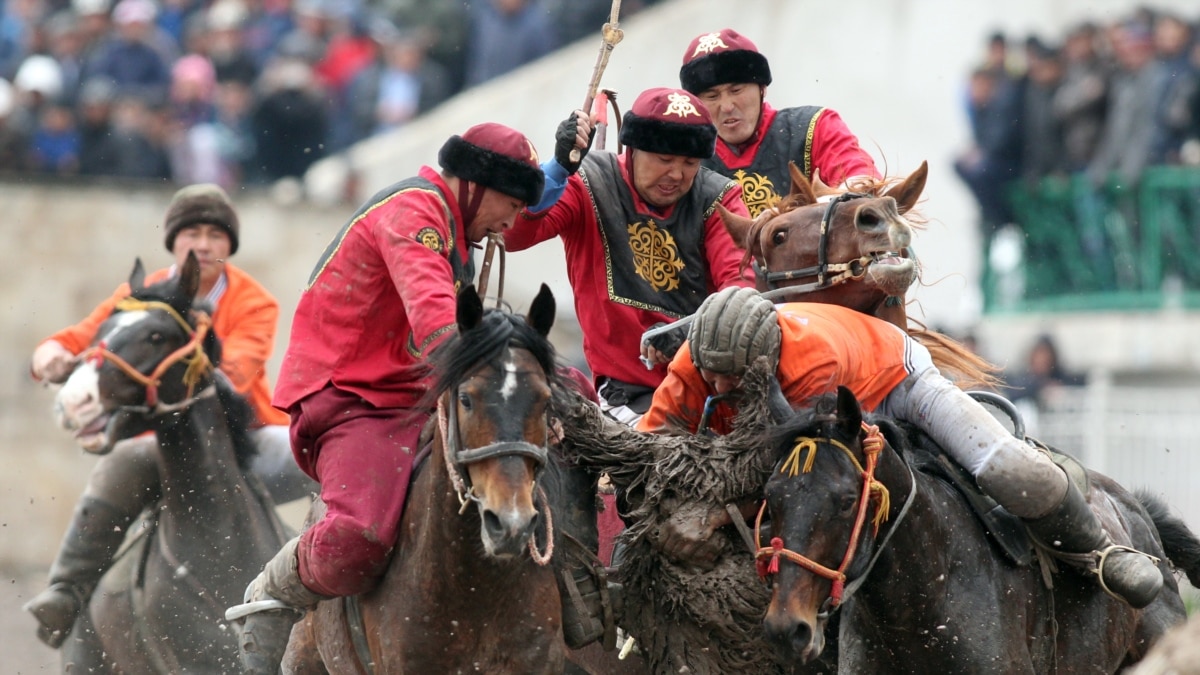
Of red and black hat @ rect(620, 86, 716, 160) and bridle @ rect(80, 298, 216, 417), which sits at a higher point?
red and black hat @ rect(620, 86, 716, 160)

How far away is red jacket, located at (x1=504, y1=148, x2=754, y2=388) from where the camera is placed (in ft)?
22.9

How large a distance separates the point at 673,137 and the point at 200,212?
3.59 m

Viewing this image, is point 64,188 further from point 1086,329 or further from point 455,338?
point 455,338

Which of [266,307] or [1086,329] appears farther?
[1086,329]

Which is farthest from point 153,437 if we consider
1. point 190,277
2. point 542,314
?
point 542,314

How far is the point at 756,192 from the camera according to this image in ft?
24.3

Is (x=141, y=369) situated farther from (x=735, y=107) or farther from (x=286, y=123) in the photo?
(x=286, y=123)

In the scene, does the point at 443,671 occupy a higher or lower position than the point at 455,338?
lower

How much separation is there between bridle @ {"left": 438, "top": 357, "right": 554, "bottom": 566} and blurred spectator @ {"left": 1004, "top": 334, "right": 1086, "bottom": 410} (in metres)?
8.74

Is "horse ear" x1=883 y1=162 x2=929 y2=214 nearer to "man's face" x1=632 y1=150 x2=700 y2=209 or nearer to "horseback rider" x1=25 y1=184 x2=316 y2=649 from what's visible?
"man's face" x1=632 y1=150 x2=700 y2=209

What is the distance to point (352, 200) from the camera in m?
15.7

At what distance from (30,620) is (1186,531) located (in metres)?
8.61

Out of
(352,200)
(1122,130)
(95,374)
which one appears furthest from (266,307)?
(1122,130)

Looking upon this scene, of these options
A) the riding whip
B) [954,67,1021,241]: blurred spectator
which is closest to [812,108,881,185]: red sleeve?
the riding whip
